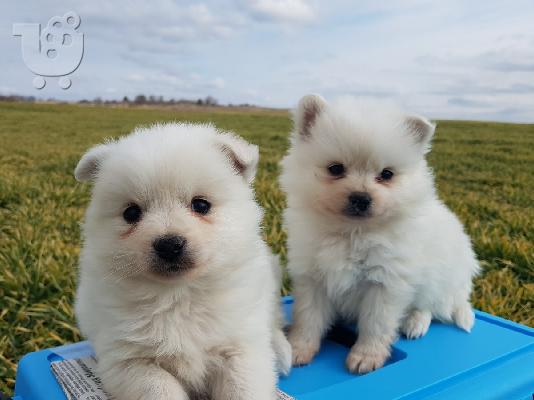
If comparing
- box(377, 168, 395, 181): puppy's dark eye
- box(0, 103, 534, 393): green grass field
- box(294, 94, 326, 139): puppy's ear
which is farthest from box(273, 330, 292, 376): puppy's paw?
box(0, 103, 534, 393): green grass field

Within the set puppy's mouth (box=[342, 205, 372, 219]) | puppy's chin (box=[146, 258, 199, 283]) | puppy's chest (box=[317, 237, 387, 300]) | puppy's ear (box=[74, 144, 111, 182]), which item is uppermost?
puppy's ear (box=[74, 144, 111, 182])

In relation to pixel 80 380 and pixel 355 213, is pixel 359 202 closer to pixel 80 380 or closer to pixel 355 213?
pixel 355 213

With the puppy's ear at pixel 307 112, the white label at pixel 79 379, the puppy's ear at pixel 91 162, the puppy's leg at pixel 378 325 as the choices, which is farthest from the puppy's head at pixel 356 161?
the white label at pixel 79 379

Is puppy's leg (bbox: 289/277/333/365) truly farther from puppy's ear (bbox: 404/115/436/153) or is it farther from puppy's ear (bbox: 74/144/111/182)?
puppy's ear (bbox: 74/144/111/182)

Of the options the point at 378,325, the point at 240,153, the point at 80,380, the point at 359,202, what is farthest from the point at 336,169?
the point at 80,380

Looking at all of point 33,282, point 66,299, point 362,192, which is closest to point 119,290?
point 362,192

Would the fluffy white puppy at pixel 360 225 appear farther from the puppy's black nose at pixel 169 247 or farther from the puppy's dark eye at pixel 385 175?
the puppy's black nose at pixel 169 247
